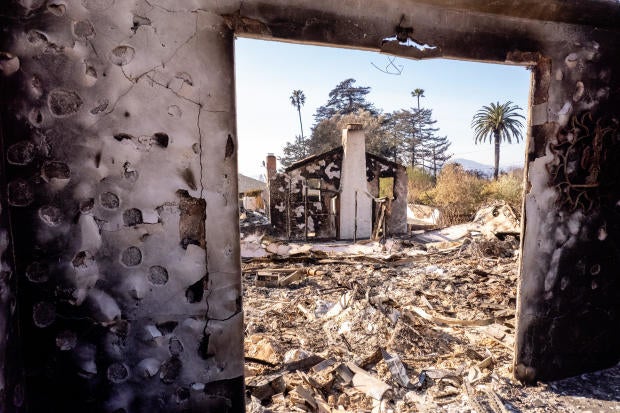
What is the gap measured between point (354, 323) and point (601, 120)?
364cm

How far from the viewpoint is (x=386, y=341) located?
14.6ft

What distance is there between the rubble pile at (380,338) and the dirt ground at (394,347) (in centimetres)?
1

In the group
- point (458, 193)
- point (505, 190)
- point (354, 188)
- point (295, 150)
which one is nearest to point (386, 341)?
point (354, 188)

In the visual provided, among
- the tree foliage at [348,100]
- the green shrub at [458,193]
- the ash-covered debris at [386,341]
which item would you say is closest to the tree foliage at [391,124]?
the tree foliage at [348,100]

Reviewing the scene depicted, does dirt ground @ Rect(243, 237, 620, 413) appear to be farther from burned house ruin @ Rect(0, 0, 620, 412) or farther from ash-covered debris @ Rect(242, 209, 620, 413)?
burned house ruin @ Rect(0, 0, 620, 412)

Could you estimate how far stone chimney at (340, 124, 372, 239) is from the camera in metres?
16.4

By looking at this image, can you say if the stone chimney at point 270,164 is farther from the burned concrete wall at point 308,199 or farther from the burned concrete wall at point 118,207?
the burned concrete wall at point 118,207

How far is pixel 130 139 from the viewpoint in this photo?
214 centimetres

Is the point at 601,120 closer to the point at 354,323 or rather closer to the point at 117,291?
the point at 354,323

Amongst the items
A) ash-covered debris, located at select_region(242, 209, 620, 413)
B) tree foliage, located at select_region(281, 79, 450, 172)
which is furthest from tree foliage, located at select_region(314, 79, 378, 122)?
ash-covered debris, located at select_region(242, 209, 620, 413)

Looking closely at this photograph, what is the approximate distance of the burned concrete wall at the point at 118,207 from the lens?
1974 millimetres

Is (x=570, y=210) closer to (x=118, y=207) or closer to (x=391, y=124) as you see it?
(x=118, y=207)

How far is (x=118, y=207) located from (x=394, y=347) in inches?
139

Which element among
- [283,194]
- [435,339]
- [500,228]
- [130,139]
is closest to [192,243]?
[130,139]
